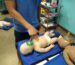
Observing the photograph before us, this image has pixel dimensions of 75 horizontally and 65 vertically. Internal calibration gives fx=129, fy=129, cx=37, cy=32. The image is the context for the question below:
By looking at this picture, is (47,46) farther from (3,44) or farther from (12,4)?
(3,44)

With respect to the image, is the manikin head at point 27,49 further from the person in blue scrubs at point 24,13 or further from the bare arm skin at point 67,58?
the bare arm skin at point 67,58

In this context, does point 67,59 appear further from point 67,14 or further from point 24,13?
point 67,14

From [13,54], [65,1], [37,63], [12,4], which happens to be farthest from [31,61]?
[65,1]

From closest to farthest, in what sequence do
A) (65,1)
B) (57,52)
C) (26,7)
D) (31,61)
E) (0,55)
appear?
(31,61), (57,52), (26,7), (0,55), (65,1)

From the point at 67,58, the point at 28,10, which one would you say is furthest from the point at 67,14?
the point at 67,58

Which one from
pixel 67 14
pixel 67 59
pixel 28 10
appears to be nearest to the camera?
pixel 67 59

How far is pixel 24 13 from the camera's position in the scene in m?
1.10

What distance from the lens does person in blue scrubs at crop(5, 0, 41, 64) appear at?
97cm

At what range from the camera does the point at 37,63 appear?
2.86 feet

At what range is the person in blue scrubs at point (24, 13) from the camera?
0.97 meters

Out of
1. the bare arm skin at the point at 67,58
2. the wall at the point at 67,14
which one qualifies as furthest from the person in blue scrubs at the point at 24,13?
the wall at the point at 67,14

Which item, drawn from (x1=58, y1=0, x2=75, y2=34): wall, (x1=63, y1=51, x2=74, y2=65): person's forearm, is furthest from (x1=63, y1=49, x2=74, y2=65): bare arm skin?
(x1=58, y1=0, x2=75, y2=34): wall

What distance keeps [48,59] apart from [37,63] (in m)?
0.09

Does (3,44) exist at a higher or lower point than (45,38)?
lower
